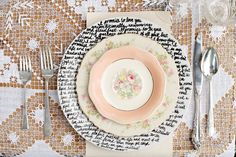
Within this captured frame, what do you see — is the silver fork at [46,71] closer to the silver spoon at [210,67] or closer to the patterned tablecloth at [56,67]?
the patterned tablecloth at [56,67]

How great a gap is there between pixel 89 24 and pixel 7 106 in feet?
0.74

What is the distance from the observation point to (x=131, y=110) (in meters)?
0.78

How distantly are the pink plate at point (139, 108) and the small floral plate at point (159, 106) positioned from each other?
0.03ft

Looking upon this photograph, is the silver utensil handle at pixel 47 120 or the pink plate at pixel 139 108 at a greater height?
the pink plate at pixel 139 108

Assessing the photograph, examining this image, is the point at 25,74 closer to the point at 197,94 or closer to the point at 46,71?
the point at 46,71

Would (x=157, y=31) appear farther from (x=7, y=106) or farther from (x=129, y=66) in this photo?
(x=7, y=106)

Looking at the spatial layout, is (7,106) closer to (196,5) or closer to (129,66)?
(129,66)

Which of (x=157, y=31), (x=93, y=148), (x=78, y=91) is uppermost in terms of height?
(x=157, y=31)

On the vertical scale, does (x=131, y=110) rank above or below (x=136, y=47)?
below

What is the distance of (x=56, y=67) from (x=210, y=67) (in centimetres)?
29

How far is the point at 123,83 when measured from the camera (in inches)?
30.7

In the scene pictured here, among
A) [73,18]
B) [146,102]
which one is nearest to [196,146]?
[146,102]

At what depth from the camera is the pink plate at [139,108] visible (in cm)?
76

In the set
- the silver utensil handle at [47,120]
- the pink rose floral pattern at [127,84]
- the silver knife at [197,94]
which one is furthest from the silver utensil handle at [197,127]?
the silver utensil handle at [47,120]
